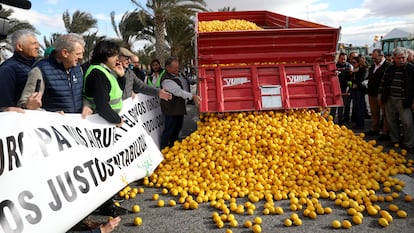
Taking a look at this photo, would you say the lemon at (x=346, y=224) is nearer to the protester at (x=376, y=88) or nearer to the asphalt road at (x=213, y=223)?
the asphalt road at (x=213, y=223)

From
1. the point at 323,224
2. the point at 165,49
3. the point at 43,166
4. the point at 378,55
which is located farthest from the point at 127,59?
the point at 165,49

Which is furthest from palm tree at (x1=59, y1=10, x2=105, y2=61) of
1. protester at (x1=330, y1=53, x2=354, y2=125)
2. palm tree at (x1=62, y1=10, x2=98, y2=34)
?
protester at (x1=330, y1=53, x2=354, y2=125)

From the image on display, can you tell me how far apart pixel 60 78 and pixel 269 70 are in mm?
3524

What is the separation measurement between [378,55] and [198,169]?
17.0 feet

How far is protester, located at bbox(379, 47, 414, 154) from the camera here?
6250 millimetres

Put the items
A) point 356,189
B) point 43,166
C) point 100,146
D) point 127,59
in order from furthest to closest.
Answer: point 127,59 → point 356,189 → point 100,146 → point 43,166

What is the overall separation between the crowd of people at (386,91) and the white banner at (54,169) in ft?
14.2

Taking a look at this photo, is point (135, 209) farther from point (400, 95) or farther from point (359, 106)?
point (359, 106)

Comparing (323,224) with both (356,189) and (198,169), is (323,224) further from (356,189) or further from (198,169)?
(198,169)

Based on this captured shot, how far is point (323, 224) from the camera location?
3666 mm

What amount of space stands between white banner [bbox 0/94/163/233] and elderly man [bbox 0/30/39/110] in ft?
2.69

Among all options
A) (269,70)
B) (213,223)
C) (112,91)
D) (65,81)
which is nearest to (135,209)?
(213,223)

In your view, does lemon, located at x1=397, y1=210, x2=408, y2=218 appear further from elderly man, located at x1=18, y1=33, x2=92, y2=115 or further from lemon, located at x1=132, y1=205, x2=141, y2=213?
elderly man, located at x1=18, y1=33, x2=92, y2=115

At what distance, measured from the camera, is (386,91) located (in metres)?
6.70
